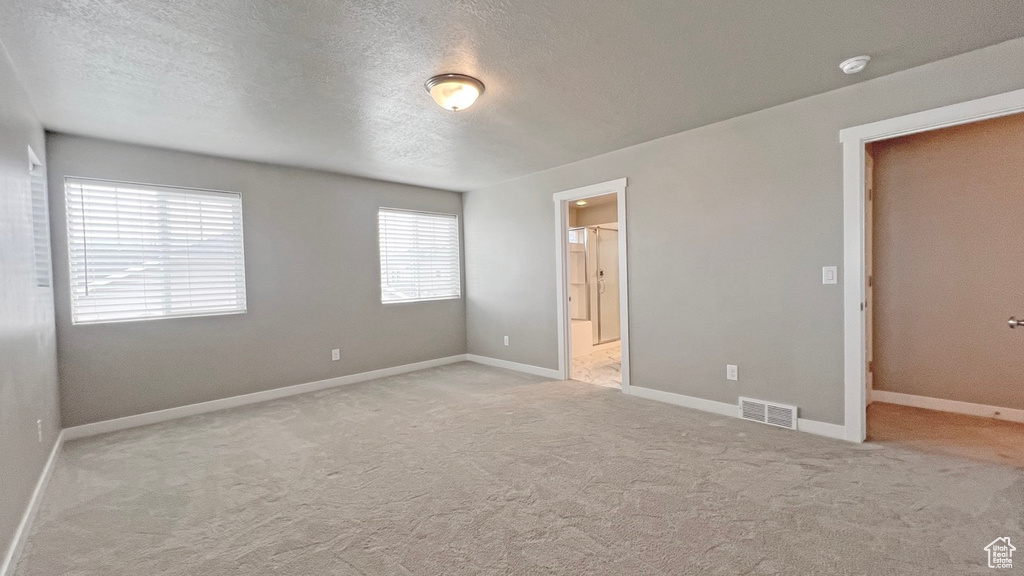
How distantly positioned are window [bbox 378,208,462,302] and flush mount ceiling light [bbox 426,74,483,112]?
9.97 ft

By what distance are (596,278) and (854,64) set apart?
500 cm

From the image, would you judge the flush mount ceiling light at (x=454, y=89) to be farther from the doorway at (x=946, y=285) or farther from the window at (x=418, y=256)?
the doorway at (x=946, y=285)

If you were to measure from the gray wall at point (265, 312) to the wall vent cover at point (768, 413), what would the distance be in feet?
12.6

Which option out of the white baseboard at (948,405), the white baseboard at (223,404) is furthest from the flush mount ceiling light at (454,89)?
the white baseboard at (948,405)

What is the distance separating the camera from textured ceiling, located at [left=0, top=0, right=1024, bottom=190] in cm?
200

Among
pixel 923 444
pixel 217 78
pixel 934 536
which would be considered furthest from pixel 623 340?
pixel 217 78

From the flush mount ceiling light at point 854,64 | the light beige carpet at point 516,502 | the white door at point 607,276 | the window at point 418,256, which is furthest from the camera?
the white door at point 607,276

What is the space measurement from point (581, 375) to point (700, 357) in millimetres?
1725

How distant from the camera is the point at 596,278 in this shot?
7387 millimetres

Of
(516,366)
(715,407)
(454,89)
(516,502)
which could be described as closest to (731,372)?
(715,407)

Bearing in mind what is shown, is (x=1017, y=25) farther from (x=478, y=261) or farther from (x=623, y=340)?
(x=478, y=261)

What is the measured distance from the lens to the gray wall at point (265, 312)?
3.56 m

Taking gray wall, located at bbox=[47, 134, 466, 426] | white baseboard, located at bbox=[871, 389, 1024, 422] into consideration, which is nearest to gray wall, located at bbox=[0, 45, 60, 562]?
gray wall, located at bbox=[47, 134, 466, 426]

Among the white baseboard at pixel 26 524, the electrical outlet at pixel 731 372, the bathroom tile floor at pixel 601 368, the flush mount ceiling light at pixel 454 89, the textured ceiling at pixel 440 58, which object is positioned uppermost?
the textured ceiling at pixel 440 58
